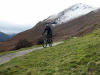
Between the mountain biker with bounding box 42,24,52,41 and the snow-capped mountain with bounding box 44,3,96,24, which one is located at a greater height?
the snow-capped mountain with bounding box 44,3,96,24

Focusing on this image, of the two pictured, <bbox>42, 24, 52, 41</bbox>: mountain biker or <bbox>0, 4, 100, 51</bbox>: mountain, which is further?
<bbox>0, 4, 100, 51</bbox>: mountain

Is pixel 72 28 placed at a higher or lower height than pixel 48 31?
higher

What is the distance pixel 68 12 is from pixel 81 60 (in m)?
87.7

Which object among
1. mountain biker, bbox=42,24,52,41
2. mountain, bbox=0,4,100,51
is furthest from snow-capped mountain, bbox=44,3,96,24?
mountain biker, bbox=42,24,52,41

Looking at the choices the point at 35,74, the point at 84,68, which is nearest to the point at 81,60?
the point at 84,68

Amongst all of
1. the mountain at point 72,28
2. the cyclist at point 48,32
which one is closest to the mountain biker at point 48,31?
the cyclist at point 48,32

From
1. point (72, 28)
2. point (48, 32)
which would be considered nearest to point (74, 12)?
point (72, 28)

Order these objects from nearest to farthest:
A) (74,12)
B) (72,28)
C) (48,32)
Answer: (48,32), (72,28), (74,12)

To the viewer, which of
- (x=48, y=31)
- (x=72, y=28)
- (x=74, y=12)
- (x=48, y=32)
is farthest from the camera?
(x=74, y=12)

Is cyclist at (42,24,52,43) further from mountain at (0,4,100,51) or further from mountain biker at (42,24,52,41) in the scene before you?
mountain at (0,4,100,51)

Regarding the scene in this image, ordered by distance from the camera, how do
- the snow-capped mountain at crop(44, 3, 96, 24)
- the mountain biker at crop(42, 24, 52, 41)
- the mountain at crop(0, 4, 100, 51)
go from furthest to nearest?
the snow-capped mountain at crop(44, 3, 96, 24) → the mountain at crop(0, 4, 100, 51) → the mountain biker at crop(42, 24, 52, 41)

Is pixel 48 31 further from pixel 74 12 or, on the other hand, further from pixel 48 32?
pixel 74 12

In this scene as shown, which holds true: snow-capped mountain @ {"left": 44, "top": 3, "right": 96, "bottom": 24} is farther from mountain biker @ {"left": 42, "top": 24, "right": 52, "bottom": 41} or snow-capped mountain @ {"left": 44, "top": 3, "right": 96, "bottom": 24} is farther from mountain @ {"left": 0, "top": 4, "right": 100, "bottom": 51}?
mountain biker @ {"left": 42, "top": 24, "right": 52, "bottom": 41}

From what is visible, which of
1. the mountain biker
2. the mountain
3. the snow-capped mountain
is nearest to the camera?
the mountain biker
